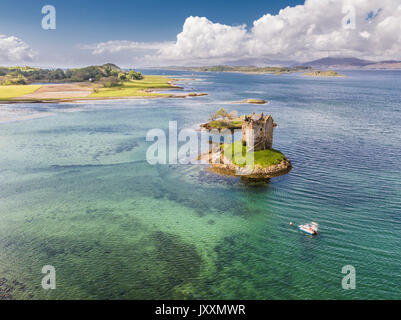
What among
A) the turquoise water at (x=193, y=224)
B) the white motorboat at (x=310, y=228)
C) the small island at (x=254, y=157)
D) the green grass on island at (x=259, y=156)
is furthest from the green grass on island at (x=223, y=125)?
the white motorboat at (x=310, y=228)

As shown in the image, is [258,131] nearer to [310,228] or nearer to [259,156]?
[259,156]

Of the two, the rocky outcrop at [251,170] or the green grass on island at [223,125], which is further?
the green grass on island at [223,125]

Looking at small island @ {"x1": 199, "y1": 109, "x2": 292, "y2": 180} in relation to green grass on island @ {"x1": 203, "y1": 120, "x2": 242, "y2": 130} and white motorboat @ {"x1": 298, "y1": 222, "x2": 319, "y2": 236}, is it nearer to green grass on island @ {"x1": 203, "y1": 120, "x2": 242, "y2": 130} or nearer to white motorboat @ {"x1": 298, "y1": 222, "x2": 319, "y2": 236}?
white motorboat @ {"x1": 298, "y1": 222, "x2": 319, "y2": 236}

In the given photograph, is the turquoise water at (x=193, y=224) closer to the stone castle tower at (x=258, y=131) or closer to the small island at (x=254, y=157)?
the small island at (x=254, y=157)

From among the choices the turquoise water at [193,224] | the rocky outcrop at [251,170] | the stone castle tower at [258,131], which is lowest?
the turquoise water at [193,224]

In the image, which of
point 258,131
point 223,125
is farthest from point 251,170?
point 223,125

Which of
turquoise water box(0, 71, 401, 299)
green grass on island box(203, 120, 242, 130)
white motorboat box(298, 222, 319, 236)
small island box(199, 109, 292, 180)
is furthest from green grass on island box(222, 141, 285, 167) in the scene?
green grass on island box(203, 120, 242, 130)
